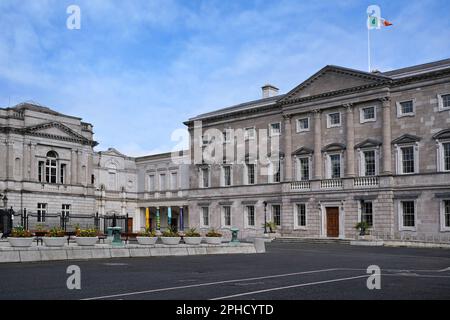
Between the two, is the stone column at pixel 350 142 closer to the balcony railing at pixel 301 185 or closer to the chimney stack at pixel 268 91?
the balcony railing at pixel 301 185

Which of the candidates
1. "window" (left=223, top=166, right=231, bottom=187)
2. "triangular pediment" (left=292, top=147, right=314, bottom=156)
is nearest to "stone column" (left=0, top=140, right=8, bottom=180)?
"window" (left=223, top=166, right=231, bottom=187)

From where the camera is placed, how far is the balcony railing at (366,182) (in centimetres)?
4562

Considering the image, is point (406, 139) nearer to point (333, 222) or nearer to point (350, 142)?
point (350, 142)

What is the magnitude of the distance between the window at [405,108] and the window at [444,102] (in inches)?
86.7

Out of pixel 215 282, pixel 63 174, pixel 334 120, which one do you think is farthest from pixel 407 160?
pixel 63 174

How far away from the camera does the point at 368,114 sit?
4709 cm

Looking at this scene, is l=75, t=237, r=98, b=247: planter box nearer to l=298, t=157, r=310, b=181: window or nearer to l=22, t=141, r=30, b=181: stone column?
l=298, t=157, r=310, b=181: window

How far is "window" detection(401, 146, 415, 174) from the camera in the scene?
145 ft

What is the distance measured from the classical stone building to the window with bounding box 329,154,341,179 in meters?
0.11

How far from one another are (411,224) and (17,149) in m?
39.1

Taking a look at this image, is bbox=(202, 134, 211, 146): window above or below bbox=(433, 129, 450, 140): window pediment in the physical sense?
above

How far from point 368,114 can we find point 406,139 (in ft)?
13.5
